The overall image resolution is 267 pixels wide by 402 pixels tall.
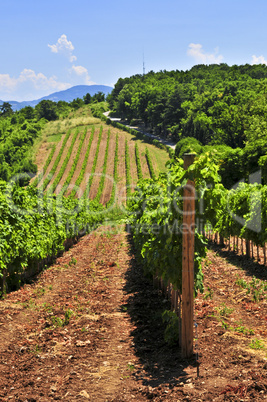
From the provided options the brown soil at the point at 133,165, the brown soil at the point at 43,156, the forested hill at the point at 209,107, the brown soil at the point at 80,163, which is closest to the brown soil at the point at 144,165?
the brown soil at the point at 133,165

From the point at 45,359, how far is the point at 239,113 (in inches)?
2540

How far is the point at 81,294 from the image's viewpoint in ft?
44.1

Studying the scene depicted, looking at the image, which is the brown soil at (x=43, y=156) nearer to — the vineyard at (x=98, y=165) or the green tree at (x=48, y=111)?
the vineyard at (x=98, y=165)

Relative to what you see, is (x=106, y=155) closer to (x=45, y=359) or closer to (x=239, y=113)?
(x=239, y=113)

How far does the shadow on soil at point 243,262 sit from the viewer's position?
1658cm

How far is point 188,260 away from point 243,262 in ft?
44.5

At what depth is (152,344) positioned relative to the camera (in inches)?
337

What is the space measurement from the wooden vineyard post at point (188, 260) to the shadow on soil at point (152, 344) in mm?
409

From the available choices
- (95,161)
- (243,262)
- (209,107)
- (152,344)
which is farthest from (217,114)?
(152,344)

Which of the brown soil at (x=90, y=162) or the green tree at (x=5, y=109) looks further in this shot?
the green tree at (x=5, y=109)

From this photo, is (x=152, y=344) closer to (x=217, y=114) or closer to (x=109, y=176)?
(x=109, y=176)

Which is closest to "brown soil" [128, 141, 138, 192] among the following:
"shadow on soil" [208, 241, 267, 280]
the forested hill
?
the forested hill

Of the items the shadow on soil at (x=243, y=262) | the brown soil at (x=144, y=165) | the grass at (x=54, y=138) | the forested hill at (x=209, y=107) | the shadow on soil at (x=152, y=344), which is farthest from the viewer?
the grass at (x=54, y=138)

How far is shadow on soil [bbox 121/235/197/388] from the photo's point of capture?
262 inches
